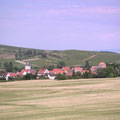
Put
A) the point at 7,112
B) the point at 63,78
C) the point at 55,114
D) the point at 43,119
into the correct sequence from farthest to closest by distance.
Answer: the point at 63,78, the point at 7,112, the point at 55,114, the point at 43,119

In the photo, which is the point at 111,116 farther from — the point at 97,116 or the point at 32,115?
the point at 32,115

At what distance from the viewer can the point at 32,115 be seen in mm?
31609

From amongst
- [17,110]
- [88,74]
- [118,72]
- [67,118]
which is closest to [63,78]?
[88,74]

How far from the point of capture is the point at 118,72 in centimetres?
12988

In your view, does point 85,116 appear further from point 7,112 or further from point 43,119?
point 7,112

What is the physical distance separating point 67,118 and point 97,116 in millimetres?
2755

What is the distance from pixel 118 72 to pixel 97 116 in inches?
4038

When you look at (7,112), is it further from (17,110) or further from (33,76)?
(33,76)

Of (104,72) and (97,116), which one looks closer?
(97,116)

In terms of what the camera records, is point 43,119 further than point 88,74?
No

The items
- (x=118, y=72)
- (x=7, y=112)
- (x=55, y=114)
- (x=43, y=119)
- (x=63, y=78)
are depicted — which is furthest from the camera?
(x=118, y=72)

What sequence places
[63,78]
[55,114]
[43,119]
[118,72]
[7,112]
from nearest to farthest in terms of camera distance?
[43,119] < [55,114] < [7,112] < [63,78] < [118,72]

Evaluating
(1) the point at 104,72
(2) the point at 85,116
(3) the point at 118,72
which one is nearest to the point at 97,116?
(2) the point at 85,116

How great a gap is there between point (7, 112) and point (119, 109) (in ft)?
38.6
